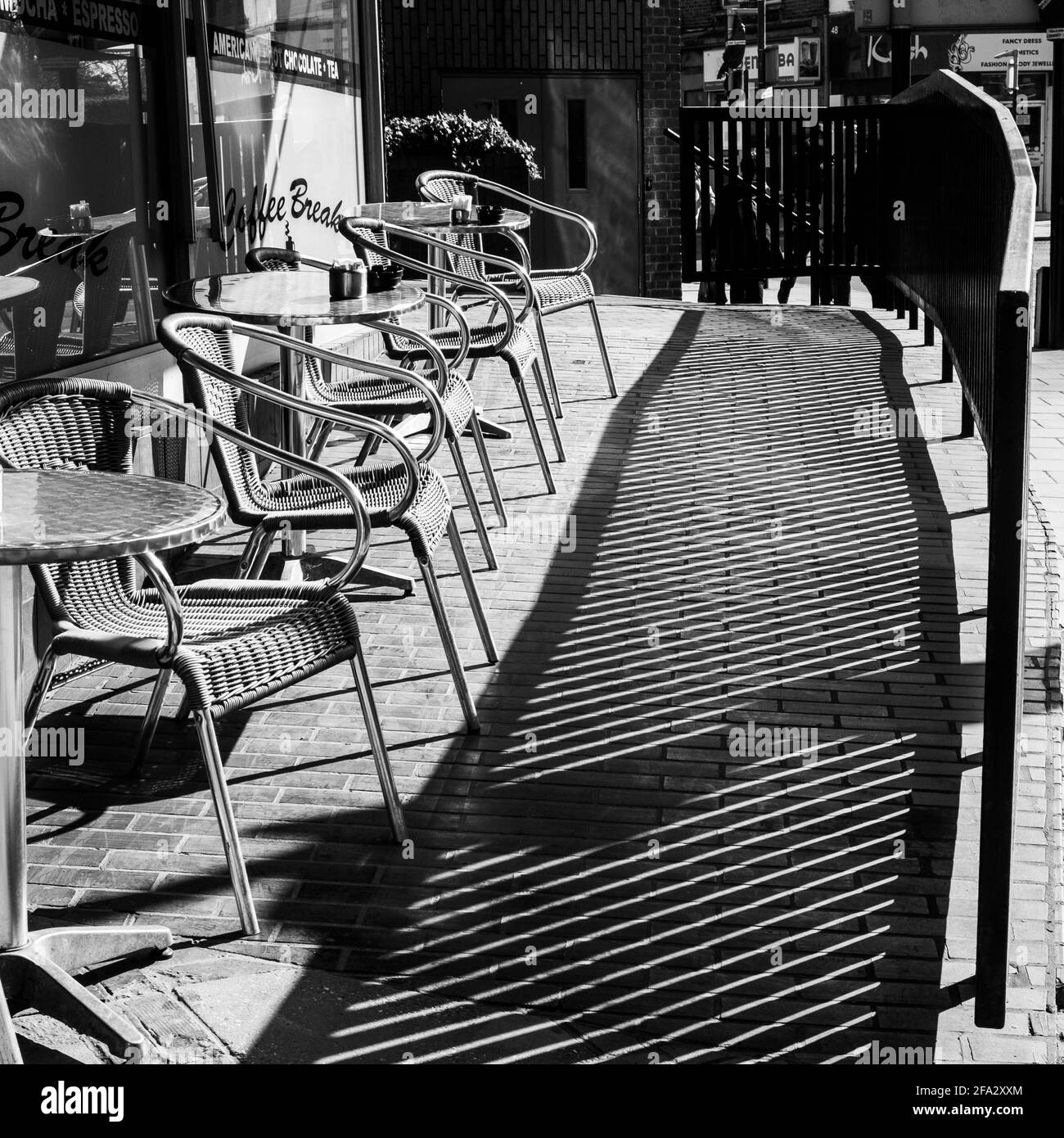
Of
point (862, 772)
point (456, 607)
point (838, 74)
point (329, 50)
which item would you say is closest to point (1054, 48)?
point (329, 50)

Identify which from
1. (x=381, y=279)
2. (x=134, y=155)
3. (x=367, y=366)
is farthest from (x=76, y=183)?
(x=367, y=366)

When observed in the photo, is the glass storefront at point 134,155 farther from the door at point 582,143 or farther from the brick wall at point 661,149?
the brick wall at point 661,149

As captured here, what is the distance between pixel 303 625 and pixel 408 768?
777mm

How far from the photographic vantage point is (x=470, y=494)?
516 centimetres

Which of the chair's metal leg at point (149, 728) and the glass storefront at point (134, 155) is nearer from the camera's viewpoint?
the chair's metal leg at point (149, 728)

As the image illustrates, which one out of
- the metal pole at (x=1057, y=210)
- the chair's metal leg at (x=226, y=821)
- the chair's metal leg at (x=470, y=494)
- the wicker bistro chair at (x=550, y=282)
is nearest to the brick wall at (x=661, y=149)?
the metal pole at (x=1057, y=210)

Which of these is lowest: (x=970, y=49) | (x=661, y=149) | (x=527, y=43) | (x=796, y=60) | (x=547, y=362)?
(x=547, y=362)

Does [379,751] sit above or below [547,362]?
below

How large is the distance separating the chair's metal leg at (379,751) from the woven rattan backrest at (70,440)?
644mm

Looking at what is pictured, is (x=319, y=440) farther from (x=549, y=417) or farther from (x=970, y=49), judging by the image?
(x=970, y=49)

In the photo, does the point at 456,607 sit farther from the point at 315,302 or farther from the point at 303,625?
the point at 303,625

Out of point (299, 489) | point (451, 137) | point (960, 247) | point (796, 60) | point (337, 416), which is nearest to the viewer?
point (337, 416)

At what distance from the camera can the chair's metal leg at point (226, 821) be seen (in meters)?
2.95

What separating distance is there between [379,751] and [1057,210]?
A: 9.16 meters
